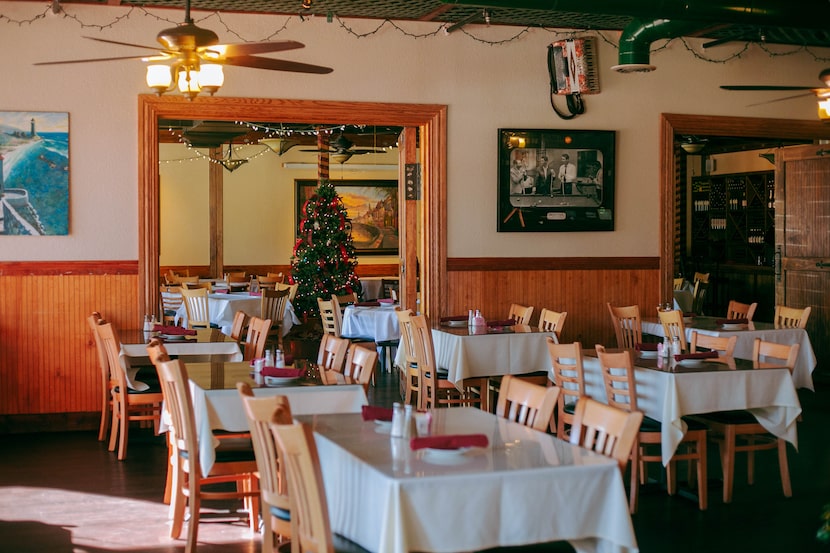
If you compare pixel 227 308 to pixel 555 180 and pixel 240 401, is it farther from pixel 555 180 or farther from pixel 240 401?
pixel 240 401

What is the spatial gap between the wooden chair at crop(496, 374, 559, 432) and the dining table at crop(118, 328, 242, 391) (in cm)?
350

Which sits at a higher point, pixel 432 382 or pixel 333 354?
pixel 333 354

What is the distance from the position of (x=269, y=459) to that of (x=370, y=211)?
55.7ft

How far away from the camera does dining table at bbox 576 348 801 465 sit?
6.00m

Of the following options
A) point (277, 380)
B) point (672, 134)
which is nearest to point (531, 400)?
point (277, 380)

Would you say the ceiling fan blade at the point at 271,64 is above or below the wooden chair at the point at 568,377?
above

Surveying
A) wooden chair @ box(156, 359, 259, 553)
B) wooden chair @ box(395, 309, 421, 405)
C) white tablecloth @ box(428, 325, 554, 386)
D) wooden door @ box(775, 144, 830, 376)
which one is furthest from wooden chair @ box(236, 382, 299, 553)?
wooden door @ box(775, 144, 830, 376)

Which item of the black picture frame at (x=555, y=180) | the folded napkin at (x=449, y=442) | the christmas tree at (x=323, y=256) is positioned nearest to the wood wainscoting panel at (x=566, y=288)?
the black picture frame at (x=555, y=180)

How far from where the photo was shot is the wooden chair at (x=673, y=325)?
858 centimetres

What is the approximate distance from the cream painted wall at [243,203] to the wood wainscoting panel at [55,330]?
10.8 meters

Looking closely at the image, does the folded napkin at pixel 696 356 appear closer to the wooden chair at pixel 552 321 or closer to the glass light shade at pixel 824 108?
the wooden chair at pixel 552 321

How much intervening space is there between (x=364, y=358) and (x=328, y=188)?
10.5 m

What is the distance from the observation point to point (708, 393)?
20.0 feet

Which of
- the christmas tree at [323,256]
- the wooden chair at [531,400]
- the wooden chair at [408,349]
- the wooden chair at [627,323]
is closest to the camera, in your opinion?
the wooden chair at [531,400]
